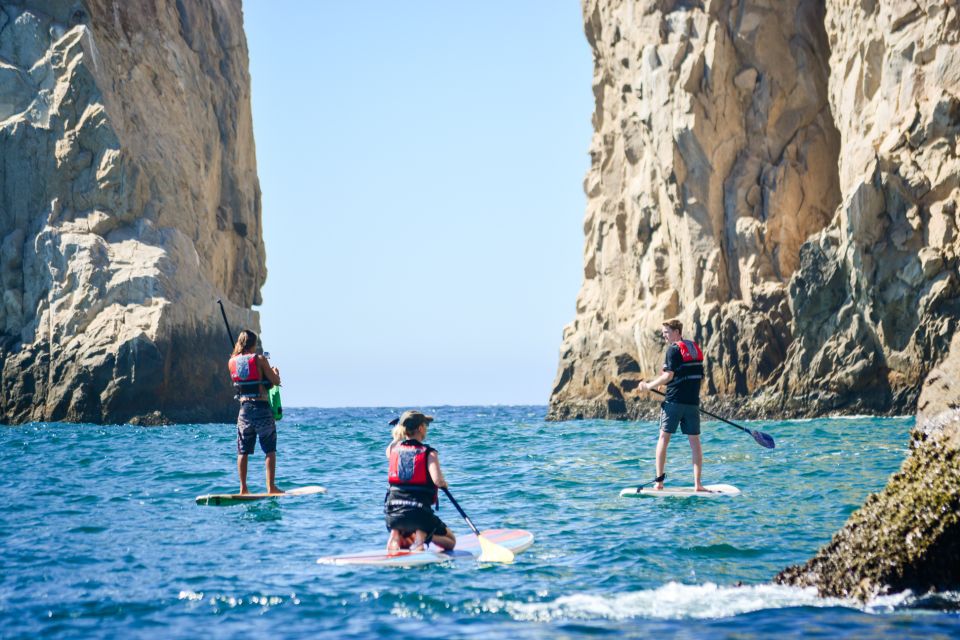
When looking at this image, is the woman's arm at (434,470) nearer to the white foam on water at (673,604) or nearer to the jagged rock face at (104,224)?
the white foam on water at (673,604)

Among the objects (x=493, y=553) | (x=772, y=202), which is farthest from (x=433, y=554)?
(x=772, y=202)

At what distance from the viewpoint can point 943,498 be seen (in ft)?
22.5

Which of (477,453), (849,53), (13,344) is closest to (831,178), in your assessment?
(849,53)

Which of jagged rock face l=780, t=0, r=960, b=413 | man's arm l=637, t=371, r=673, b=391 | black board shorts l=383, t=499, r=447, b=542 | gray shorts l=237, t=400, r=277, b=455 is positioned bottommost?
black board shorts l=383, t=499, r=447, b=542

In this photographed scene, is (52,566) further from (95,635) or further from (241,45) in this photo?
(241,45)

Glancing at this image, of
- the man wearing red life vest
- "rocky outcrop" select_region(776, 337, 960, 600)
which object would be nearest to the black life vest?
the man wearing red life vest

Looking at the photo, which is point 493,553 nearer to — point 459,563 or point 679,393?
point 459,563

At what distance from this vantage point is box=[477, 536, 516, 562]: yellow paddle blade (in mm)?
9453

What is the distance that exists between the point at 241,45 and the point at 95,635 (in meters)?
60.2

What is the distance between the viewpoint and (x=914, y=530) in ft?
22.9

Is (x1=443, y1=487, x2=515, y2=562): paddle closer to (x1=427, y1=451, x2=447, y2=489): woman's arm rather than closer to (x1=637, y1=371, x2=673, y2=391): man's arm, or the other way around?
(x1=427, y1=451, x2=447, y2=489): woman's arm

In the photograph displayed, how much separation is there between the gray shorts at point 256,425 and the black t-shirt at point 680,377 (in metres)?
4.94

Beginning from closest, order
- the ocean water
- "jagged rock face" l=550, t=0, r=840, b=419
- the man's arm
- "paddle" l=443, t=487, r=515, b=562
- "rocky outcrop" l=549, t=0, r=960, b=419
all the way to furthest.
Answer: the ocean water
"paddle" l=443, t=487, r=515, b=562
the man's arm
"rocky outcrop" l=549, t=0, r=960, b=419
"jagged rock face" l=550, t=0, r=840, b=419

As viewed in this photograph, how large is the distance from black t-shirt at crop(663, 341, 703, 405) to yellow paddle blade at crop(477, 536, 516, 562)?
4748 mm
